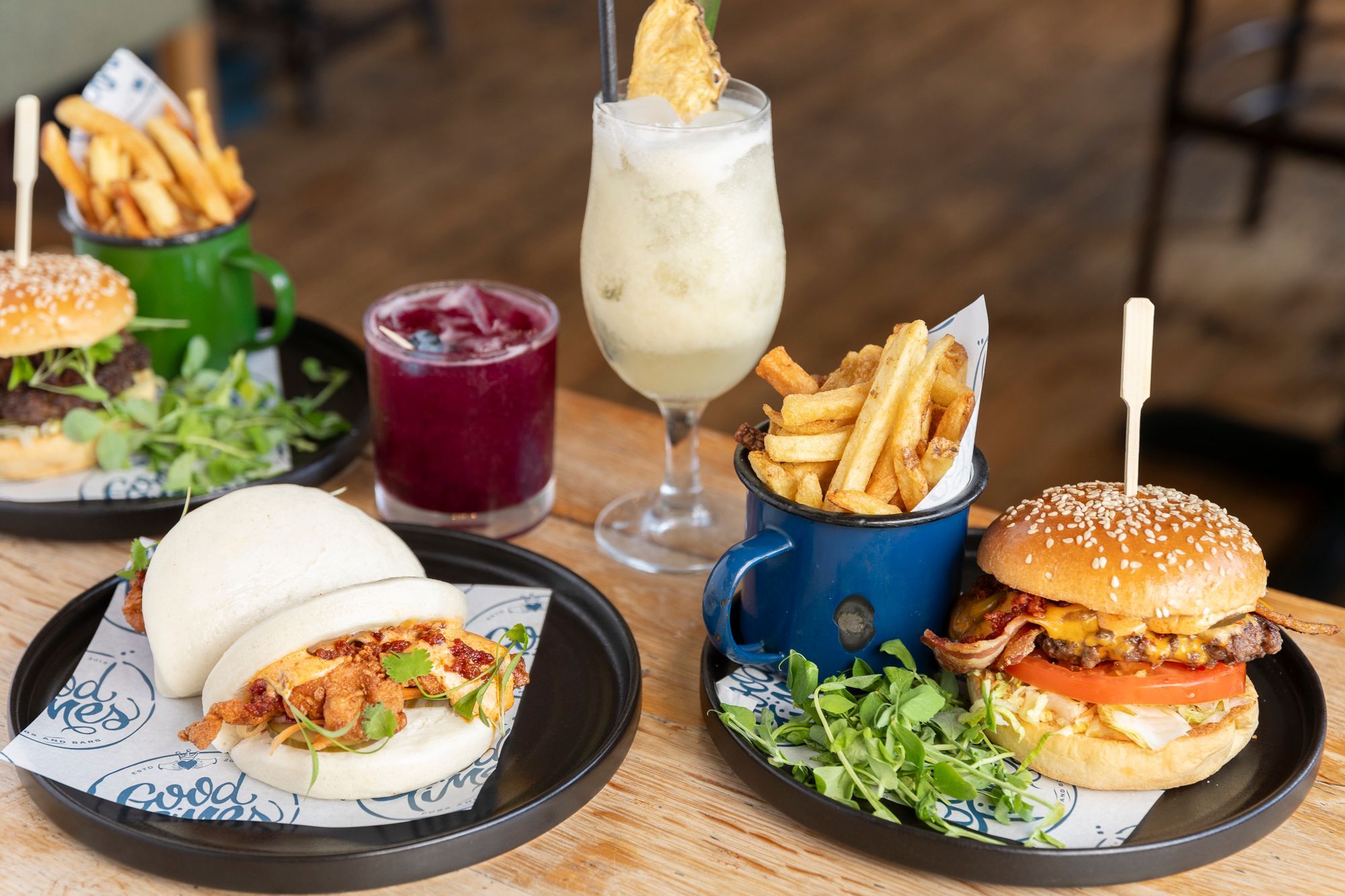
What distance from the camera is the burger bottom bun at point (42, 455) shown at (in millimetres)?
1570

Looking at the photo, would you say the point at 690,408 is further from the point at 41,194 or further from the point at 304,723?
the point at 41,194

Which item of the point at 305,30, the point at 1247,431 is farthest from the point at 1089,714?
the point at 305,30

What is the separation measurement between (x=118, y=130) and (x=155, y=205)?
4.7 inches

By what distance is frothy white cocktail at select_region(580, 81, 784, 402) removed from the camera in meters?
1.35

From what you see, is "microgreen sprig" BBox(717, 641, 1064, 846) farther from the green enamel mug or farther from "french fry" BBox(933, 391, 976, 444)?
the green enamel mug

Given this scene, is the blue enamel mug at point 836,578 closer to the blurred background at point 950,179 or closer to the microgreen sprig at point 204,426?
the microgreen sprig at point 204,426

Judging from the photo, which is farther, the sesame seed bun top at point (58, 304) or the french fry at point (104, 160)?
the french fry at point (104, 160)

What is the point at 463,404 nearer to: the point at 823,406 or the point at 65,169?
the point at 823,406

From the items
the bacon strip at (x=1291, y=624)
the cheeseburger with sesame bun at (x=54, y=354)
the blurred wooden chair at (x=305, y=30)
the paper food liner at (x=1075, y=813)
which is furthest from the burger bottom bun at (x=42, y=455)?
the blurred wooden chair at (x=305, y=30)

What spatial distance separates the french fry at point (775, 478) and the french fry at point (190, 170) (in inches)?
37.0

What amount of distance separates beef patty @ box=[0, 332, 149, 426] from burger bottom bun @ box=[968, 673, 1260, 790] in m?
1.15

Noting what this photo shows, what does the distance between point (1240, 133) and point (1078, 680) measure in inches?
111

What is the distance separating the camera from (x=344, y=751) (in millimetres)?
1098

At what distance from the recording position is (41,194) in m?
4.80
